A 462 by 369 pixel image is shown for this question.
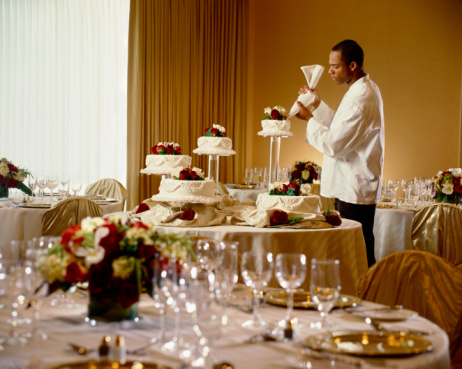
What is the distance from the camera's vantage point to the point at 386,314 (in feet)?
6.80

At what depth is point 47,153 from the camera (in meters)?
7.86

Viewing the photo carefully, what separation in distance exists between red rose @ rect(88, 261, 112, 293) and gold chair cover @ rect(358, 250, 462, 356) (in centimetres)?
115

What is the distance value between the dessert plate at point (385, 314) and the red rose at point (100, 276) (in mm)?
759

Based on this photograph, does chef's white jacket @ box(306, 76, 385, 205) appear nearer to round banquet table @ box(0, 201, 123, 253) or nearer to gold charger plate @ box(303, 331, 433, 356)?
round banquet table @ box(0, 201, 123, 253)

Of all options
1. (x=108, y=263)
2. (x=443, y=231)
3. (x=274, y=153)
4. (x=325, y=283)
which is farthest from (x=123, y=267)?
(x=274, y=153)

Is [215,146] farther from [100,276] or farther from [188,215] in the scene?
[100,276]

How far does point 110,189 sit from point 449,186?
3.28 meters

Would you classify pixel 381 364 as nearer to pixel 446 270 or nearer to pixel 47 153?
pixel 446 270

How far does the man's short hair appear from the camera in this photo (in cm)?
460

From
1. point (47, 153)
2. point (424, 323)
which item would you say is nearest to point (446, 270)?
point (424, 323)

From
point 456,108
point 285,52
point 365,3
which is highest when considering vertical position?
point 365,3

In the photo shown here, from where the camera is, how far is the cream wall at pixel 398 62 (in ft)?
32.3

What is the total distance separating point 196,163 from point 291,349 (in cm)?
803

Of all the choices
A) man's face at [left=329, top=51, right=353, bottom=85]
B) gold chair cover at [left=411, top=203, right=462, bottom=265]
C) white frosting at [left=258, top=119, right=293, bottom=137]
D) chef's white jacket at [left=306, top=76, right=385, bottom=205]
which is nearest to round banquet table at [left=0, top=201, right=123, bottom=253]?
chef's white jacket at [left=306, top=76, right=385, bottom=205]
